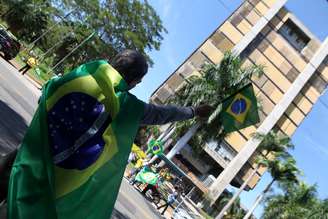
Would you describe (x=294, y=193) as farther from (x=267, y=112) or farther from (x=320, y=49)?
(x=320, y=49)

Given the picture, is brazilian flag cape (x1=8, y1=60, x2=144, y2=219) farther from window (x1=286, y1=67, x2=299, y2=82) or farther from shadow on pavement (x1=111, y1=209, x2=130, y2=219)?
window (x1=286, y1=67, x2=299, y2=82)

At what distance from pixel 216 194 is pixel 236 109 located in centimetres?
5477

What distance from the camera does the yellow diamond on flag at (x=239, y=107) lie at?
5.23 m

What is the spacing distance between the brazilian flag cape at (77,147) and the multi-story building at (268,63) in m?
60.0

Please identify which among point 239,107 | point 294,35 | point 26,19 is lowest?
point 239,107

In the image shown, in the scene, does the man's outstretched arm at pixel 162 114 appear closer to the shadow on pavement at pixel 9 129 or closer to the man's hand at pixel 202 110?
the man's hand at pixel 202 110

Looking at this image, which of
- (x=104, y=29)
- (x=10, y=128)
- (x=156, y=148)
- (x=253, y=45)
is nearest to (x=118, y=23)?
(x=104, y=29)

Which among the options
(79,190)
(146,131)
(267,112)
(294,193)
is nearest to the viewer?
(79,190)

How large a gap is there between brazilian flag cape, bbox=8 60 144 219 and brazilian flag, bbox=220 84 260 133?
2.31m

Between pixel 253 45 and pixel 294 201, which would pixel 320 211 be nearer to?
pixel 294 201

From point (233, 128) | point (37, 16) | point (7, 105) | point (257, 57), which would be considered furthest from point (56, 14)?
point (233, 128)

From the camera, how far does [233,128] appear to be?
552cm

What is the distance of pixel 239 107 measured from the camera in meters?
5.26

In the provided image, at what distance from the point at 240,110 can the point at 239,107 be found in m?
0.07
